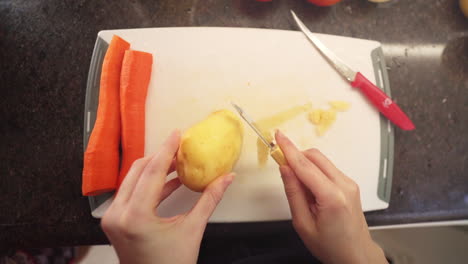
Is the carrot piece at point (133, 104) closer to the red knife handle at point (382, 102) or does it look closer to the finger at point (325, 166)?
the finger at point (325, 166)

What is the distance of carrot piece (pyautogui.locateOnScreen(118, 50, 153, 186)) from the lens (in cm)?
123

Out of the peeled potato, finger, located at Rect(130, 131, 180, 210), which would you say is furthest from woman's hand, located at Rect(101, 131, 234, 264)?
the peeled potato

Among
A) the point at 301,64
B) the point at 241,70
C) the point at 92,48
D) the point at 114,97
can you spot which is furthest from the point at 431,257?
the point at 92,48

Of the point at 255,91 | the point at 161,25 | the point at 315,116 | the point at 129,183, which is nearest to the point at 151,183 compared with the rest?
the point at 129,183

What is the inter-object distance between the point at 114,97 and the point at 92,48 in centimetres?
37

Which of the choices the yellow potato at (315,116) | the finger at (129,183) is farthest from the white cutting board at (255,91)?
the finger at (129,183)

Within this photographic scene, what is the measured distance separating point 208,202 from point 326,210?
391mm

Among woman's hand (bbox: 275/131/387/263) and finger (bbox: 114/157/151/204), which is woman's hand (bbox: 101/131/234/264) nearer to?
finger (bbox: 114/157/151/204)

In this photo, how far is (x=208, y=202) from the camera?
2.99ft

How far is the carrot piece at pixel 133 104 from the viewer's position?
1.23m

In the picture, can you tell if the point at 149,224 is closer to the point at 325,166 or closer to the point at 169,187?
the point at 169,187

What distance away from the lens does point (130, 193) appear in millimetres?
837

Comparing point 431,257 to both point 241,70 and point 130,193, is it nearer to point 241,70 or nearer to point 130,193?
point 241,70

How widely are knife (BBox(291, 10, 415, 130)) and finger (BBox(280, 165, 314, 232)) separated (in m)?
0.63
